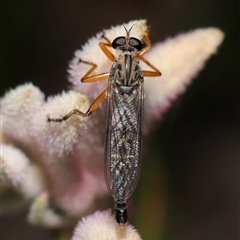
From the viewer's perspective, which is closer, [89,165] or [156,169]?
[89,165]

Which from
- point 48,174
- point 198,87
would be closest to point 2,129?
→ point 48,174

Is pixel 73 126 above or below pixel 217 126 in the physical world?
below

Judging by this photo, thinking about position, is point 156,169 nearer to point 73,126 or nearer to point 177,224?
point 177,224

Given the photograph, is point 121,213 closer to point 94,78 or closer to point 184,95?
point 94,78

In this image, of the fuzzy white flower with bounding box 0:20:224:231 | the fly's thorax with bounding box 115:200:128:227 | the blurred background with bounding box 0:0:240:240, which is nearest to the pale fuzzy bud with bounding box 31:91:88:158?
the fuzzy white flower with bounding box 0:20:224:231

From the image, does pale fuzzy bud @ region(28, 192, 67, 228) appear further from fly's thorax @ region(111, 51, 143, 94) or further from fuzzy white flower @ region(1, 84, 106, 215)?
fly's thorax @ region(111, 51, 143, 94)

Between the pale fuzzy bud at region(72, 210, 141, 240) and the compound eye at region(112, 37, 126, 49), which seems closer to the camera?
the pale fuzzy bud at region(72, 210, 141, 240)

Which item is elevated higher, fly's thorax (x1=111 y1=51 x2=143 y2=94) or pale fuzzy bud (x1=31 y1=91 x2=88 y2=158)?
fly's thorax (x1=111 y1=51 x2=143 y2=94)
